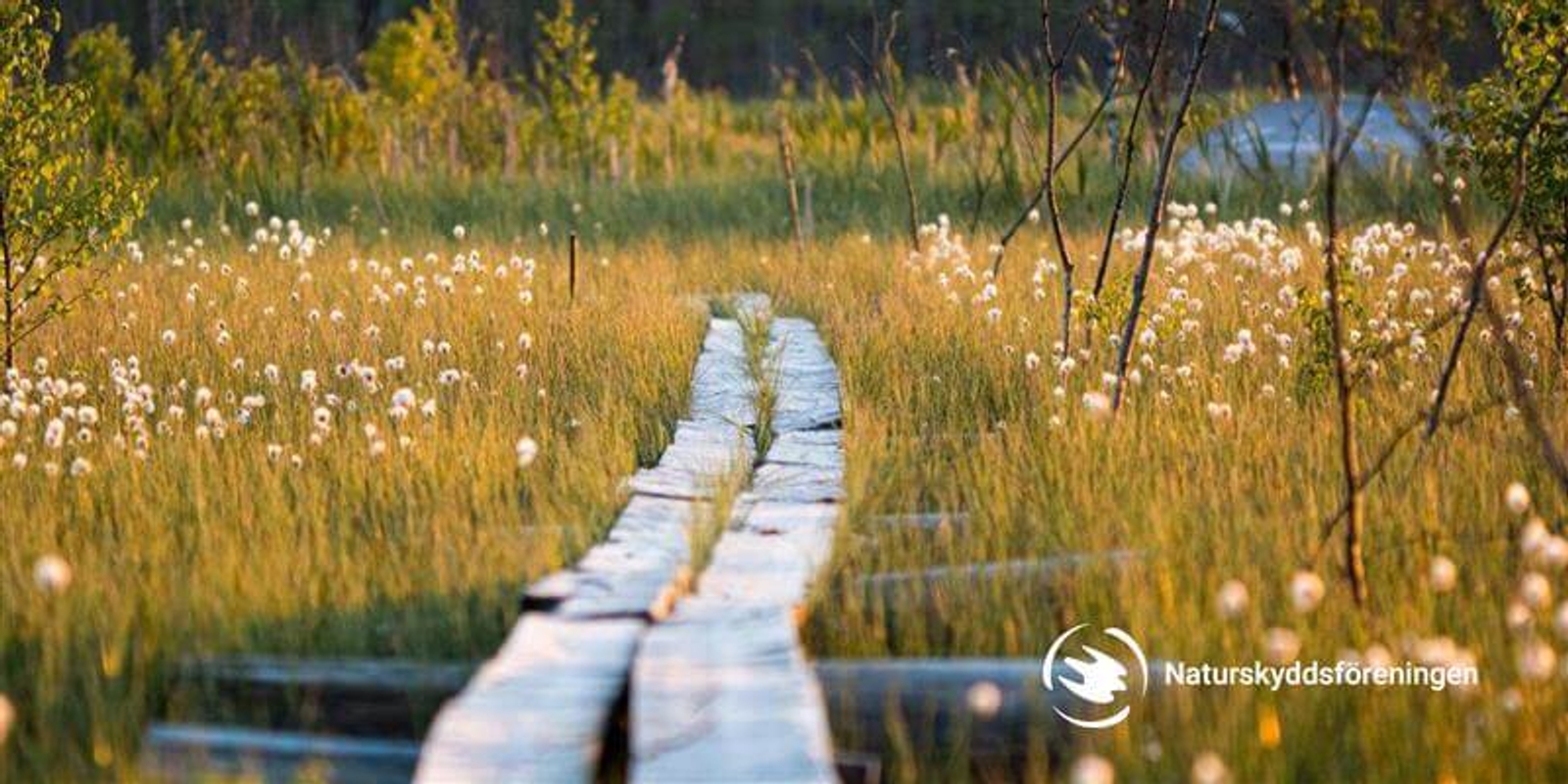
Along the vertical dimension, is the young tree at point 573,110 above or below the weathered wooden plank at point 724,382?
above

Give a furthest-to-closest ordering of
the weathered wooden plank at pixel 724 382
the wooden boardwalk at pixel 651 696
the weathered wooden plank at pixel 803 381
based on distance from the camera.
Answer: the weathered wooden plank at pixel 724 382
the weathered wooden plank at pixel 803 381
the wooden boardwalk at pixel 651 696

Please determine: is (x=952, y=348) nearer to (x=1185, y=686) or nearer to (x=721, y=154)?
(x=1185, y=686)

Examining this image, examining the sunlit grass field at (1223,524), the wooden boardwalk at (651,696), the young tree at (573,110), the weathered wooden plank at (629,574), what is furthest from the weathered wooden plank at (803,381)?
the young tree at (573,110)

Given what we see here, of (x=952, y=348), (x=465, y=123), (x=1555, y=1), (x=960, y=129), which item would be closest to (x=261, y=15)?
(x=465, y=123)

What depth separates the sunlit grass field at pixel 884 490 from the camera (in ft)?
12.6

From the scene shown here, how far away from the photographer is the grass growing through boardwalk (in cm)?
426

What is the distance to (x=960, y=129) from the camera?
49.1 feet

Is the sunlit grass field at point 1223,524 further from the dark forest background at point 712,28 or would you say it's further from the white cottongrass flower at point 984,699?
the dark forest background at point 712,28

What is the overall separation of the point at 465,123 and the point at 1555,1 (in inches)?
422

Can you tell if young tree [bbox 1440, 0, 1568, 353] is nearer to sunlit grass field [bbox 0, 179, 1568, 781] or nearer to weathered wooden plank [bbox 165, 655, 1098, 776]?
sunlit grass field [bbox 0, 179, 1568, 781]

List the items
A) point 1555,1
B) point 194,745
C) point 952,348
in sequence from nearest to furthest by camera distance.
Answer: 1. point 194,745
2. point 1555,1
3. point 952,348

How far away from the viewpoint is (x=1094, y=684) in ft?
12.8

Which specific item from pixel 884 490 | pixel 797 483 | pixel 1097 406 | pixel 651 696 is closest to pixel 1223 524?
pixel 1097 406

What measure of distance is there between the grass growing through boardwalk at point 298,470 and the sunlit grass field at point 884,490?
17 mm
